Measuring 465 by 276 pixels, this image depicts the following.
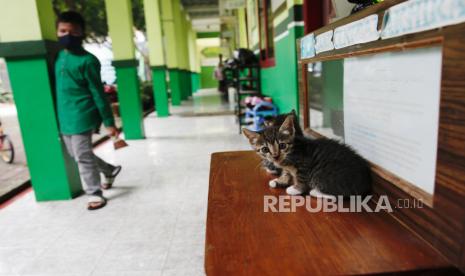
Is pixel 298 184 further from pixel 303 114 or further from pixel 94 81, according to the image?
pixel 94 81

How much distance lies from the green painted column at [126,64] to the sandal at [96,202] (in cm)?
280

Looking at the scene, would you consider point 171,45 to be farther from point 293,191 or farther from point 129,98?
point 293,191

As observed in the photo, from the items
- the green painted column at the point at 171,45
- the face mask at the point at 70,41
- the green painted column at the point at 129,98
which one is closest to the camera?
the face mask at the point at 70,41

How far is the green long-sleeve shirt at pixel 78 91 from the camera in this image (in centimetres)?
246

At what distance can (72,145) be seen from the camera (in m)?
2.59

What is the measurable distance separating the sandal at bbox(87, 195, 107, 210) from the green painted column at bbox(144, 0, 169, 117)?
5587 millimetres

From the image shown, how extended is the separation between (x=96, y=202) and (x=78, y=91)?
35.6 inches

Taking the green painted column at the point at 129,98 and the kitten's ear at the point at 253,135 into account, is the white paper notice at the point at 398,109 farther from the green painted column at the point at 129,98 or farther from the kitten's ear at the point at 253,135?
the green painted column at the point at 129,98

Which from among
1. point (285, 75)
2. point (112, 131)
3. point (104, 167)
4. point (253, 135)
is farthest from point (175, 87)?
point (253, 135)

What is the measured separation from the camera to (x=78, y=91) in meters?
2.49

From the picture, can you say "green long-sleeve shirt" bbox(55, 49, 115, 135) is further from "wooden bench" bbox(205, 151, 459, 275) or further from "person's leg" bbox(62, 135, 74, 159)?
"wooden bench" bbox(205, 151, 459, 275)

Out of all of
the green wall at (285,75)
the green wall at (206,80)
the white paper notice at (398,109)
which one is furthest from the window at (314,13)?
the green wall at (206,80)

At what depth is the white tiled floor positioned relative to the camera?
178cm

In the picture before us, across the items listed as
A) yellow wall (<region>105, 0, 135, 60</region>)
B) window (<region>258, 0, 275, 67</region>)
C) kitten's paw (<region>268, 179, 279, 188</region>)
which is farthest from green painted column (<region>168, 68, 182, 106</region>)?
Answer: kitten's paw (<region>268, 179, 279, 188</region>)
